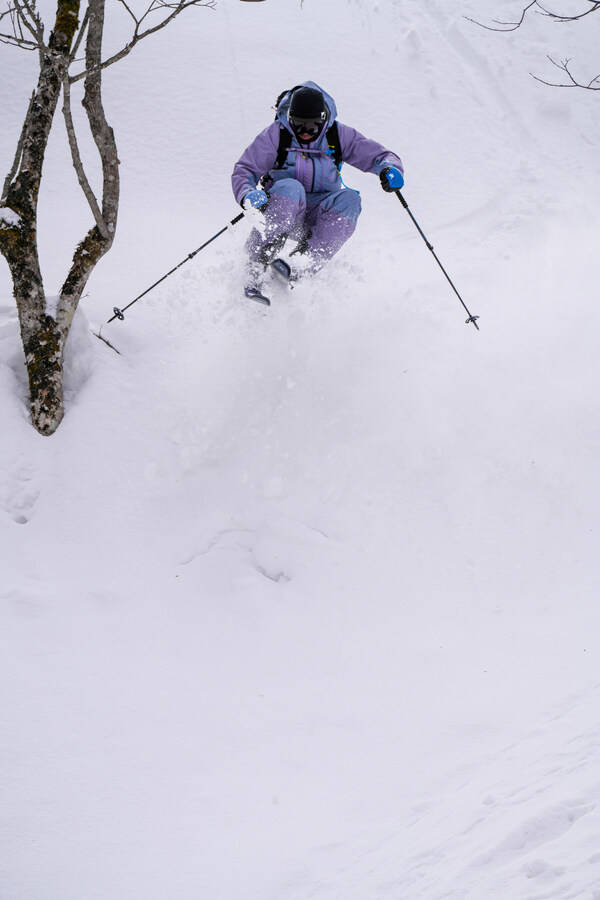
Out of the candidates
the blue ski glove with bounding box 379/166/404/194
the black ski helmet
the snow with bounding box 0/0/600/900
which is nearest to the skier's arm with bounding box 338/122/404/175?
the blue ski glove with bounding box 379/166/404/194

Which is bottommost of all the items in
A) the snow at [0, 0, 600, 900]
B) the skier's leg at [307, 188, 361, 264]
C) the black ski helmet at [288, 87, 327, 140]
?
the snow at [0, 0, 600, 900]

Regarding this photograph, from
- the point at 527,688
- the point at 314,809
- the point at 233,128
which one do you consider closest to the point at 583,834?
the point at 314,809

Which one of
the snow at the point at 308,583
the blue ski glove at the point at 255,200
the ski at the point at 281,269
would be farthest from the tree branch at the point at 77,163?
the ski at the point at 281,269

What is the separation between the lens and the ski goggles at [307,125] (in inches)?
180

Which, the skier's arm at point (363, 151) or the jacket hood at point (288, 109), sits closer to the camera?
the jacket hood at point (288, 109)

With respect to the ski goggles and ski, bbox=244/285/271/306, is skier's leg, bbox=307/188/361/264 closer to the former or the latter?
the ski goggles

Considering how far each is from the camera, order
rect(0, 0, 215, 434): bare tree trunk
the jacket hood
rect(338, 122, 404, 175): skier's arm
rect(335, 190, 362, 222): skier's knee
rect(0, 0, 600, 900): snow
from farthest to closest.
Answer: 1. rect(338, 122, 404, 175): skier's arm
2. rect(335, 190, 362, 222): skier's knee
3. the jacket hood
4. rect(0, 0, 215, 434): bare tree trunk
5. rect(0, 0, 600, 900): snow

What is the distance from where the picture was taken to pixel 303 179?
4.97 m

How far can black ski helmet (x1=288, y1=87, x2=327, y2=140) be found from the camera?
A: 4.48 metres

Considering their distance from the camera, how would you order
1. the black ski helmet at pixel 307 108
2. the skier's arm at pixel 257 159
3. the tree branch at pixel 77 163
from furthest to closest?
1. the skier's arm at pixel 257 159
2. the black ski helmet at pixel 307 108
3. the tree branch at pixel 77 163

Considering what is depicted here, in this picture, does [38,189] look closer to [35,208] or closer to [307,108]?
[35,208]

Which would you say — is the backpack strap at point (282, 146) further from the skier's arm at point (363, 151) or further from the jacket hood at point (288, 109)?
the skier's arm at point (363, 151)

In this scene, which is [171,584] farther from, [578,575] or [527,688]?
[578,575]

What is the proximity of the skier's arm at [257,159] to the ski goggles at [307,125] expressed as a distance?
0.57 ft
